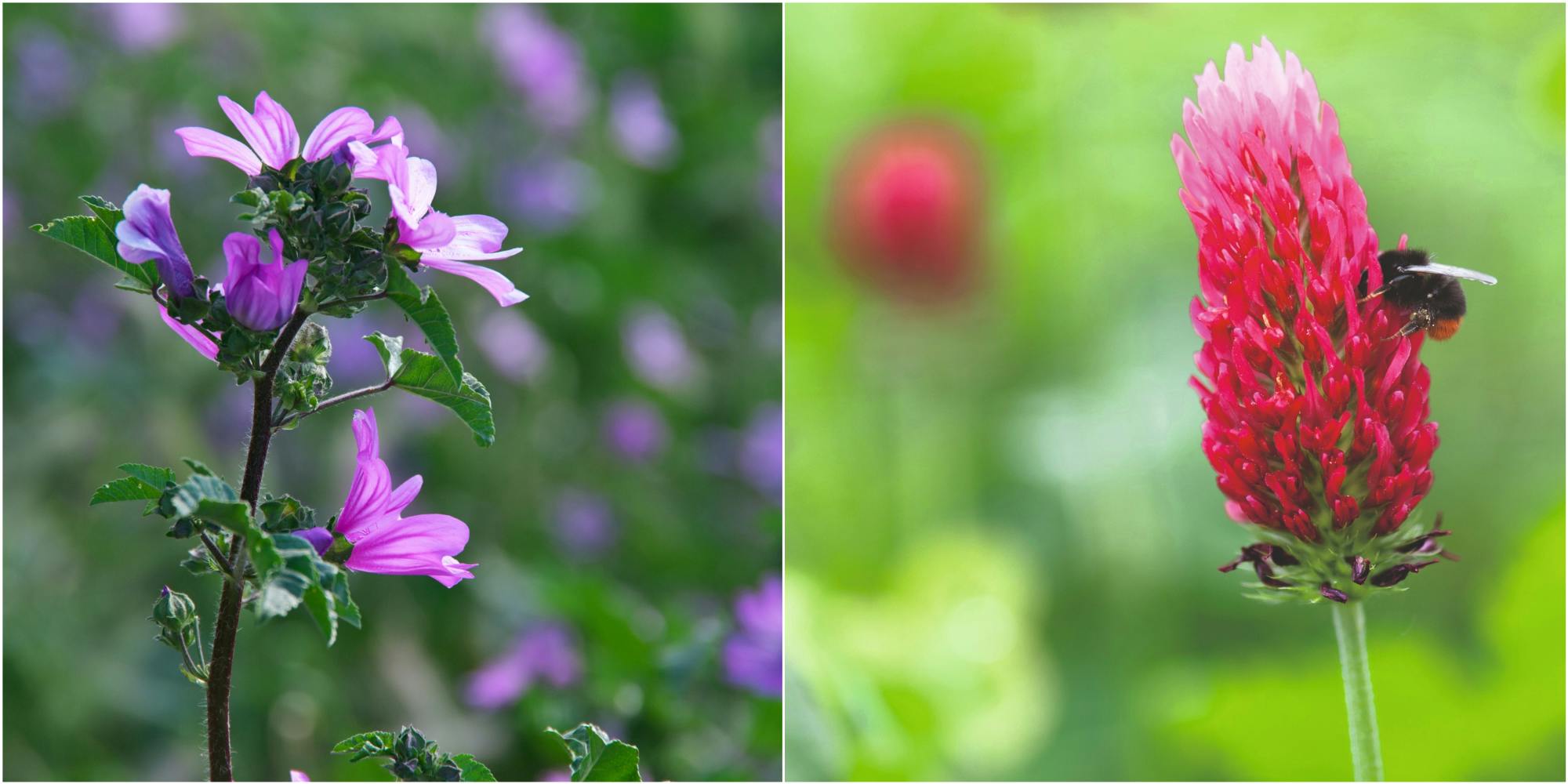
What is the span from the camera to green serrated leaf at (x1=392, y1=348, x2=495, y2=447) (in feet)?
1.61

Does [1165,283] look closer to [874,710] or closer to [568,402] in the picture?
[874,710]

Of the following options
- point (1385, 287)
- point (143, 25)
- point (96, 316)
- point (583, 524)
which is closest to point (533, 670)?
point (583, 524)

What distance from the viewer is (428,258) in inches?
18.5

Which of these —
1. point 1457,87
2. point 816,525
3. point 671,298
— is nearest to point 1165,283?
point 1457,87

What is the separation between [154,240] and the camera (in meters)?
0.47

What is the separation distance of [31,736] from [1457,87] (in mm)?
1579

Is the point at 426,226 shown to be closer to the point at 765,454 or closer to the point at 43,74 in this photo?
the point at 765,454

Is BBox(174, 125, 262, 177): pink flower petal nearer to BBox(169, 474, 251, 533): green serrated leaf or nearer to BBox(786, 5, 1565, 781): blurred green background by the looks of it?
BBox(169, 474, 251, 533): green serrated leaf

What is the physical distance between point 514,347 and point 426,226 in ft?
4.63

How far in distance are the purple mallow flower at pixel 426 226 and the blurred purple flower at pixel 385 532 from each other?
7 cm

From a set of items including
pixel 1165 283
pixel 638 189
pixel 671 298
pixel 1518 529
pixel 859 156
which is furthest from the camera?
pixel 638 189

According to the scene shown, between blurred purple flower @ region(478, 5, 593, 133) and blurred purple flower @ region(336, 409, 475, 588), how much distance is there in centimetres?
168

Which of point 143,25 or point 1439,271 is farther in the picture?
point 143,25

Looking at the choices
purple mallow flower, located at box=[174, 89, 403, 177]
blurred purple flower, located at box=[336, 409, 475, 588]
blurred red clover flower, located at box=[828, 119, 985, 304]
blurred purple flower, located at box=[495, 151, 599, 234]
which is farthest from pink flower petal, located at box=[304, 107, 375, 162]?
blurred purple flower, located at box=[495, 151, 599, 234]
